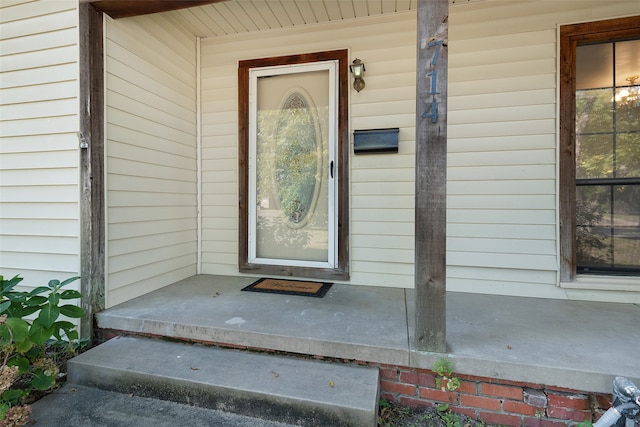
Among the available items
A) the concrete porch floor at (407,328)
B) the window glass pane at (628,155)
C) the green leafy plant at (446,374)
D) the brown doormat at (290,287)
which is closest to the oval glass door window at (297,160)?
the brown doormat at (290,287)

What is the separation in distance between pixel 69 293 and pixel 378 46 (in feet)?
10.3

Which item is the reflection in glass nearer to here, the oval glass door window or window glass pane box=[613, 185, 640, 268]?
the oval glass door window

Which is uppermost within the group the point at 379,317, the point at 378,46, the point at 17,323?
the point at 378,46

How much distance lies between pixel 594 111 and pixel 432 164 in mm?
2004

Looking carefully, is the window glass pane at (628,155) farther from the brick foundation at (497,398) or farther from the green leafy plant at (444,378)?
the green leafy plant at (444,378)

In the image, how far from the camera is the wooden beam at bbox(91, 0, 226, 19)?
7.43 ft

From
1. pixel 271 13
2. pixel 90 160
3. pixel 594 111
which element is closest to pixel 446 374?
pixel 594 111

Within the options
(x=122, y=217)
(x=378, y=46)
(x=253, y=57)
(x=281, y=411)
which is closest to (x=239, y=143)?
(x=253, y=57)

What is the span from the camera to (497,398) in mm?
1672

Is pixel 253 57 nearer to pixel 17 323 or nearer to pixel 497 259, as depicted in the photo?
pixel 17 323

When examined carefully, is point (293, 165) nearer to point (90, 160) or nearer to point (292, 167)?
point (292, 167)

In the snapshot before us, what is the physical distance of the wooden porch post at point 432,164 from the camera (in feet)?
5.41

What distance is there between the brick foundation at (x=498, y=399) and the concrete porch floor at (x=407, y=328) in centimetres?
8

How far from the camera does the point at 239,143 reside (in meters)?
3.26
